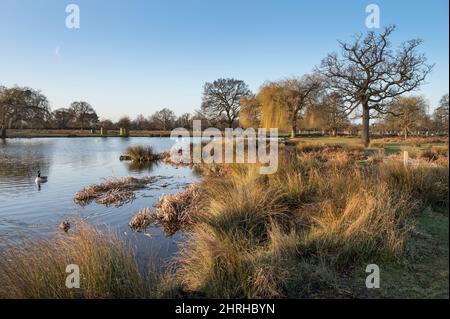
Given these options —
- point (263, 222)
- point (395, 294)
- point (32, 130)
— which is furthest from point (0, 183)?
point (32, 130)

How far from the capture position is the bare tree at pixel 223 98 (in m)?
53.3

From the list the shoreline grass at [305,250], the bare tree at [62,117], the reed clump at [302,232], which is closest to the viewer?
the shoreline grass at [305,250]

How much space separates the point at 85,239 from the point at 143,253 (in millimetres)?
2277

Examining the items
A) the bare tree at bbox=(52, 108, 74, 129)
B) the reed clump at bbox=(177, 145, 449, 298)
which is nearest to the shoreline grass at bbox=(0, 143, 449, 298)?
the reed clump at bbox=(177, 145, 449, 298)

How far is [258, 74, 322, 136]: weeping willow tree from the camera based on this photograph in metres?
39.8

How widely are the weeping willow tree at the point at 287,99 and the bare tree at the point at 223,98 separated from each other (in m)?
10.6

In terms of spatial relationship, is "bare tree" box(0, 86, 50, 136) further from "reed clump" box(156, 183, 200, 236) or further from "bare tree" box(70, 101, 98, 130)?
"reed clump" box(156, 183, 200, 236)

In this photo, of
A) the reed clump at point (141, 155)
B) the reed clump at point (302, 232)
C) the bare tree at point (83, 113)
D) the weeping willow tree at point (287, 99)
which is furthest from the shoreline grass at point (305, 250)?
the bare tree at point (83, 113)

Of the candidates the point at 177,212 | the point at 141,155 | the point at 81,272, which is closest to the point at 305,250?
the point at 81,272

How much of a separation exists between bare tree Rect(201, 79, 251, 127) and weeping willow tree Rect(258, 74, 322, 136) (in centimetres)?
1055

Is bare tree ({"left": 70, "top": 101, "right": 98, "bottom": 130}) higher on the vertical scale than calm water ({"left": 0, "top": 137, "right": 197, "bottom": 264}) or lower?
higher

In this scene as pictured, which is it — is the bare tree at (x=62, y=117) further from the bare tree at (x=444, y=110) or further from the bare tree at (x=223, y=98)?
the bare tree at (x=444, y=110)

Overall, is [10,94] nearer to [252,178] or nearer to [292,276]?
[252,178]

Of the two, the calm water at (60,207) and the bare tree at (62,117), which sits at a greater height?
the bare tree at (62,117)
